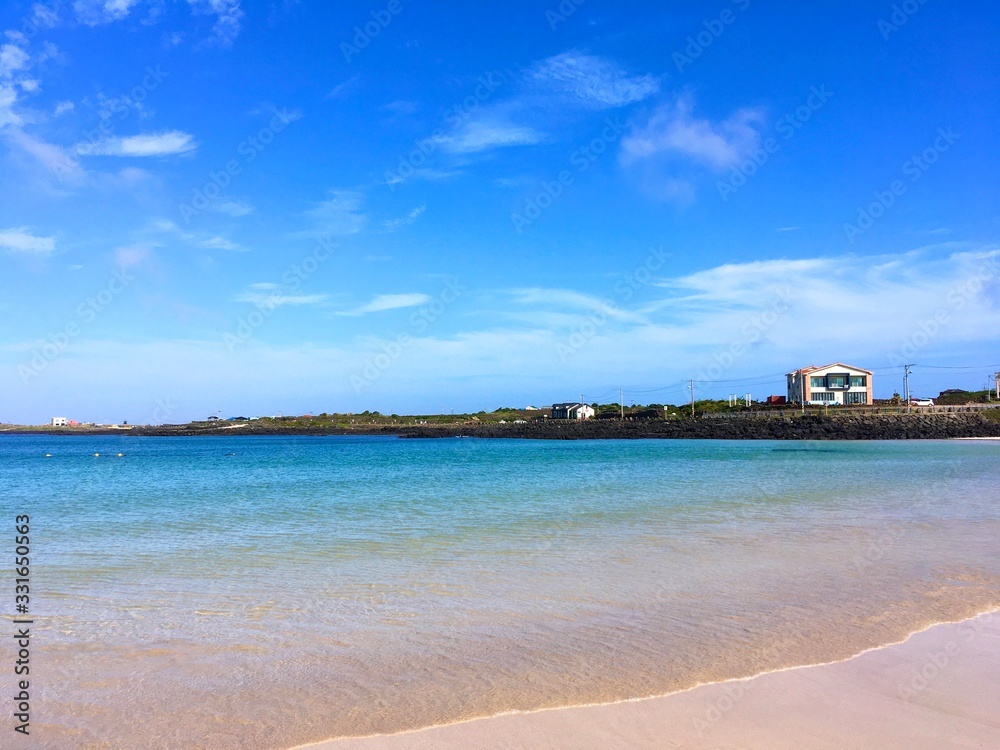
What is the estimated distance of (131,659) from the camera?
6.10 meters

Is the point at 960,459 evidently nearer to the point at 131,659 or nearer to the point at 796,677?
the point at 796,677

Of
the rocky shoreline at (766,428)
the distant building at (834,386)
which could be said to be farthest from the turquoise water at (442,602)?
the distant building at (834,386)

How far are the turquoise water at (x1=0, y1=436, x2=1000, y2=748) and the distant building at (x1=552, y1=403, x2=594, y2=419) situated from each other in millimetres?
98663

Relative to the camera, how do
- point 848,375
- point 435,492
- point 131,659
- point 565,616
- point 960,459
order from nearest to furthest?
1. point 131,659
2. point 565,616
3. point 435,492
4. point 960,459
5. point 848,375

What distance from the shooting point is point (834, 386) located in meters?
86.2

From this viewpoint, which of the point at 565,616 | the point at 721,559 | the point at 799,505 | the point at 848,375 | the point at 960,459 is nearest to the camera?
the point at 565,616

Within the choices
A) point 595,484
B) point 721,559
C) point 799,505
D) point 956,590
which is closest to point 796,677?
point 956,590

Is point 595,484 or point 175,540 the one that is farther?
point 595,484

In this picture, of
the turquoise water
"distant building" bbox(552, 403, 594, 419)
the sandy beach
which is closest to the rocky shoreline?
"distant building" bbox(552, 403, 594, 419)

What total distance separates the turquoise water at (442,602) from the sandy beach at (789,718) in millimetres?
254

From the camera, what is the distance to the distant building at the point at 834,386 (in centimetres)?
8581

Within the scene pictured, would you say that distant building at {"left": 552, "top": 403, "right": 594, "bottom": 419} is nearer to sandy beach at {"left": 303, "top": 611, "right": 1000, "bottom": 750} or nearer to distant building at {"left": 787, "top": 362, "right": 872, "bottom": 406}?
distant building at {"left": 787, "top": 362, "right": 872, "bottom": 406}

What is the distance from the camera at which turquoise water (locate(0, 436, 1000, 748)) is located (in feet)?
17.2

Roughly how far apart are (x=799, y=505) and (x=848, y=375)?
78.6 metres
